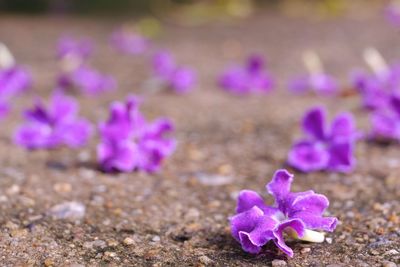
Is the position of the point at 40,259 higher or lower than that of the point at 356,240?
lower

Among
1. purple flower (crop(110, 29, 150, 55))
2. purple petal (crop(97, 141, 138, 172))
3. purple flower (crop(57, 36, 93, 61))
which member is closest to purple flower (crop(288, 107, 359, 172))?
purple petal (crop(97, 141, 138, 172))

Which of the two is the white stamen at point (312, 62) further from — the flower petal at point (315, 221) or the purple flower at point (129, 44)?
the flower petal at point (315, 221)

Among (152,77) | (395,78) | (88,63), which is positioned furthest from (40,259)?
(88,63)

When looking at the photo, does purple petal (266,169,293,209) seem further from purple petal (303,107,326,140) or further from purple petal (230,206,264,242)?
purple petal (303,107,326,140)

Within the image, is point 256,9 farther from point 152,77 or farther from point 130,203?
point 130,203

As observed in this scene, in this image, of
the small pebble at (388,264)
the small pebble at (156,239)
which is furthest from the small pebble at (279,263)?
the small pebble at (156,239)

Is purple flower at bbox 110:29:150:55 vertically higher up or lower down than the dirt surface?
lower down
